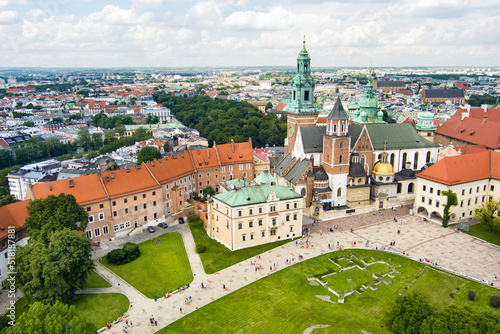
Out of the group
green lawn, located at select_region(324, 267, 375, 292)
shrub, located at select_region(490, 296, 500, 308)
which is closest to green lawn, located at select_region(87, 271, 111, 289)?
green lawn, located at select_region(324, 267, 375, 292)

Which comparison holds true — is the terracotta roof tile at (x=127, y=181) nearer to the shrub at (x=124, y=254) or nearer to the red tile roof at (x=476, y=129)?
the shrub at (x=124, y=254)

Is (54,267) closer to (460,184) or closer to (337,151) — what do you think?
(337,151)

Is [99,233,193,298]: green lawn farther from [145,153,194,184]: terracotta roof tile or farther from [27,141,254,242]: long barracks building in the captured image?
[145,153,194,184]: terracotta roof tile

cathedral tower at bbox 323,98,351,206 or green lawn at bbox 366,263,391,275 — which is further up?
cathedral tower at bbox 323,98,351,206

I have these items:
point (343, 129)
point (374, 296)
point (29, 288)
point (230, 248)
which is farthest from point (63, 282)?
point (343, 129)

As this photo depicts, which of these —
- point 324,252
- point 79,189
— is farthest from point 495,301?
point 79,189

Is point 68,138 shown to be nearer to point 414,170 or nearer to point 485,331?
point 414,170
